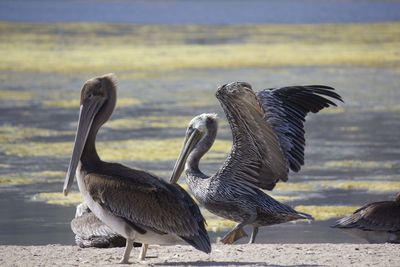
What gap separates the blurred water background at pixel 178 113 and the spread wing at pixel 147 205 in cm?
315

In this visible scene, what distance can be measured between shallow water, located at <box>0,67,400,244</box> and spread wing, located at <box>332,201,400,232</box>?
0.96 meters

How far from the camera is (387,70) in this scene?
1302 inches

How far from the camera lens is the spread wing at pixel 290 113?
30.9ft

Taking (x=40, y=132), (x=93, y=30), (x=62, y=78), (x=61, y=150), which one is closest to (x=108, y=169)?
(x=61, y=150)

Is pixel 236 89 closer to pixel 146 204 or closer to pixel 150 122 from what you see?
pixel 146 204

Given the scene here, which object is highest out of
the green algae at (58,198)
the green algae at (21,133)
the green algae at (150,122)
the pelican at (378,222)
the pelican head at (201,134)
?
the pelican head at (201,134)

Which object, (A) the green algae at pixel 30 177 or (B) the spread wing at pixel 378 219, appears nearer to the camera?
(B) the spread wing at pixel 378 219

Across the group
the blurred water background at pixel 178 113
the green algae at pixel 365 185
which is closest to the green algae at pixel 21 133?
the blurred water background at pixel 178 113

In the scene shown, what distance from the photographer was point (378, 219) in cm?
930

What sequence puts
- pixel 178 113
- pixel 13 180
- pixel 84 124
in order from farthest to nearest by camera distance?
1. pixel 178 113
2. pixel 13 180
3. pixel 84 124

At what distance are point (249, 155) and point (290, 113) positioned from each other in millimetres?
985

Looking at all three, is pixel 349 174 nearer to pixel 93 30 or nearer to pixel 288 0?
pixel 93 30

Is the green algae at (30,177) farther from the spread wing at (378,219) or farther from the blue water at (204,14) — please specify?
the blue water at (204,14)

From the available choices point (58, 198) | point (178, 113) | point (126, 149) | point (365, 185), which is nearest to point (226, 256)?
point (58, 198)
